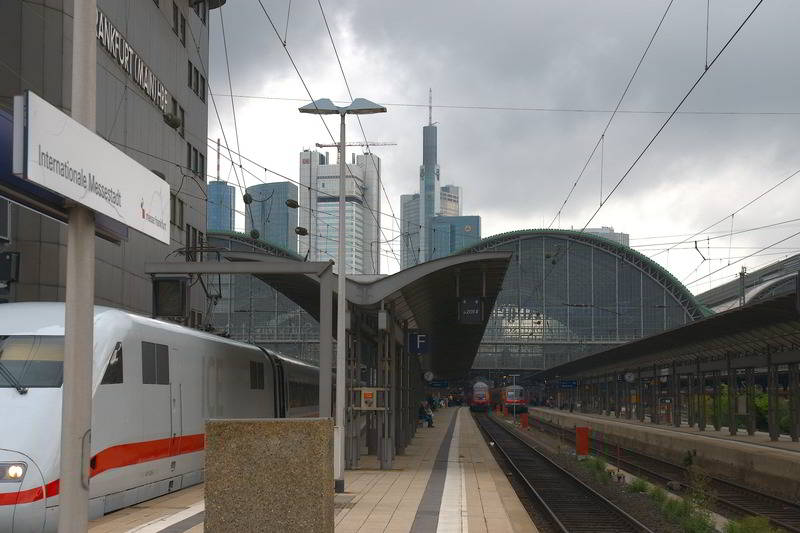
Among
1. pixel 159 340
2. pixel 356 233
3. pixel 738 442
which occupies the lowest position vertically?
pixel 738 442

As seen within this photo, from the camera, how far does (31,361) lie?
43.9 feet

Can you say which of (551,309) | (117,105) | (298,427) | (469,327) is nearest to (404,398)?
(469,327)

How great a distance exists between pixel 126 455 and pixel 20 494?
10.4 ft

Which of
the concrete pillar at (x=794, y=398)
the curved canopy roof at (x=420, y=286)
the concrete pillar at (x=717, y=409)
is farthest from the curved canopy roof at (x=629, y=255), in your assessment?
the concrete pillar at (x=794, y=398)

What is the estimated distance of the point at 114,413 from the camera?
1434cm

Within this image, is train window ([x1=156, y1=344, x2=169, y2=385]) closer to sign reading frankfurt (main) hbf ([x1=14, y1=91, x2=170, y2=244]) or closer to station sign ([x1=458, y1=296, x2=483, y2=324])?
sign reading frankfurt (main) hbf ([x1=14, y1=91, x2=170, y2=244])

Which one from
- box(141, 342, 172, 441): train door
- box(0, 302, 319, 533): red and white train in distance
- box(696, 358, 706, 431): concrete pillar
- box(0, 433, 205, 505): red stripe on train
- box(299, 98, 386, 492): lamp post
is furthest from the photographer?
box(696, 358, 706, 431): concrete pillar

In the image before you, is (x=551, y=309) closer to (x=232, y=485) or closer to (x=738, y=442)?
(x=738, y=442)

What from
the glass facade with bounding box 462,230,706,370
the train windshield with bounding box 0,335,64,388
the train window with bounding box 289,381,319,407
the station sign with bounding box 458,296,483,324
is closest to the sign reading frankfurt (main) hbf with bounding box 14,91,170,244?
the train windshield with bounding box 0,335,64,388

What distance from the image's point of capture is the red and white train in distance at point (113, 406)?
468 inches

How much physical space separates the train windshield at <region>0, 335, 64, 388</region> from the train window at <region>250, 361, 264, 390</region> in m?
11.0

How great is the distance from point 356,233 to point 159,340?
141 ft

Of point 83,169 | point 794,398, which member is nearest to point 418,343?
point 794,398

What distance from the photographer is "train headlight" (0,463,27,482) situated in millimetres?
11750
